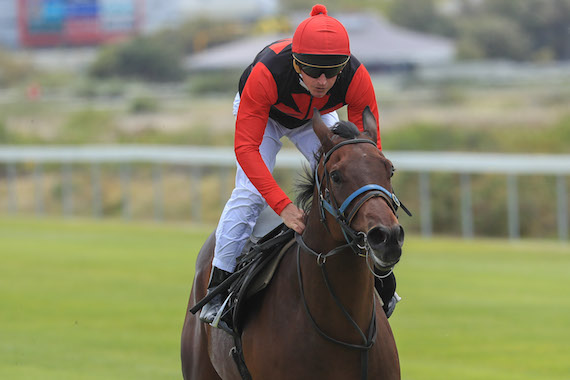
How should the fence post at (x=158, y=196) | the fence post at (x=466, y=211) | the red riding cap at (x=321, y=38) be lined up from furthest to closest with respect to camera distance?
the fence post at (x=158, y=196) < the fence post at (x=466, y=211) < the red riding cap at (x=321, y=38)

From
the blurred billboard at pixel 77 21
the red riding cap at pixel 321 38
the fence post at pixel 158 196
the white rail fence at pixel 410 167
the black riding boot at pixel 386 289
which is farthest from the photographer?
the blurred billboard at pixel 77 21

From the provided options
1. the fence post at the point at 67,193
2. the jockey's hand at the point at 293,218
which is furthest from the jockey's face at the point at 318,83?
the fence post at the point at 67,193

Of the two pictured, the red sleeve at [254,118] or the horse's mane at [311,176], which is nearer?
the horse's mane at [311,176]

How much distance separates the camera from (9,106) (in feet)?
132

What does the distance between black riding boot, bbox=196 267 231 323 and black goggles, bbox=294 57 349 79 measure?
3.71 feet

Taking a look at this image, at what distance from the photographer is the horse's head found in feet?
11.0

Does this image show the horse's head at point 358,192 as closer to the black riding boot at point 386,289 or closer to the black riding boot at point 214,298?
the black riding boot at point 386,289

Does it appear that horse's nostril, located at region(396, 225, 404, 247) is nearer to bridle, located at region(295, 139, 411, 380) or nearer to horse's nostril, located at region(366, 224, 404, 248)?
horse's nostril, located at region(366, 224, 404, 248)

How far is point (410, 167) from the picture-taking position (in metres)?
16.4

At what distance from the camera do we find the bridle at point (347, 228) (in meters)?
3.51

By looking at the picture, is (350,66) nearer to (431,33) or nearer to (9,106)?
(9,106)

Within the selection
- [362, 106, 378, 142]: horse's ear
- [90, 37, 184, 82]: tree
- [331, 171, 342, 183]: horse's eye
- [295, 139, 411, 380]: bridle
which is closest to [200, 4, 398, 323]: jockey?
[362, 106, 378, 142]: horse's ear

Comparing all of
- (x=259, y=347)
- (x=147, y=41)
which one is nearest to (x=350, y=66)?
(x=259, y=347)

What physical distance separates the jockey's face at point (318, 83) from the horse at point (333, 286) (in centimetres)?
23
